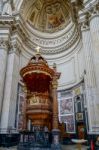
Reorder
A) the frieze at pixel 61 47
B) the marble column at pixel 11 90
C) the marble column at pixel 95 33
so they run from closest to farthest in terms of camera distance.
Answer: the marble column at pixel 95 33
the marble column at pixel 11 90
the frieze at pixel 61 47

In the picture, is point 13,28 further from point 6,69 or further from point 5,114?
point 5,114

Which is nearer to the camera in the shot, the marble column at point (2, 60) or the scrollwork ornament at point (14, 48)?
the marble column at point (2, 60)

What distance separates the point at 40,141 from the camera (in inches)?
295

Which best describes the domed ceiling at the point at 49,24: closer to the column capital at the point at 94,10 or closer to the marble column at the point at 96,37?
the column capital at the point at 94,10

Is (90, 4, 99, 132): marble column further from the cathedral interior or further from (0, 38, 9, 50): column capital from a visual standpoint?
(0, 38, 9, 50): column capital

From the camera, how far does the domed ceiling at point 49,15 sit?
56.2ft

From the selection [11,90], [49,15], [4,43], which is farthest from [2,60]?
[49,15]

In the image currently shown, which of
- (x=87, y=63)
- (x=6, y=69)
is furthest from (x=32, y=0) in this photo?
(x=87, y=63)

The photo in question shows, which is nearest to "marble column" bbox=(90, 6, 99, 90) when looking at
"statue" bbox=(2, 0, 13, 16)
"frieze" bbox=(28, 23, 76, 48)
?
"frieze" bbox=(28, 23, 76, 48)

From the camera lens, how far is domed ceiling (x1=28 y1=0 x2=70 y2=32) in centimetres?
1712

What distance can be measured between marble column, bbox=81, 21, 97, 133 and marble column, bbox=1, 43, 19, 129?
17.7 feet

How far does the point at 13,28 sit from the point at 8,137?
8290mm

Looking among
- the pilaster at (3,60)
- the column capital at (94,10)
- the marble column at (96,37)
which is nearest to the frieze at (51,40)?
the pilaster at (3,60)

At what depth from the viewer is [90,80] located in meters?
9.09
